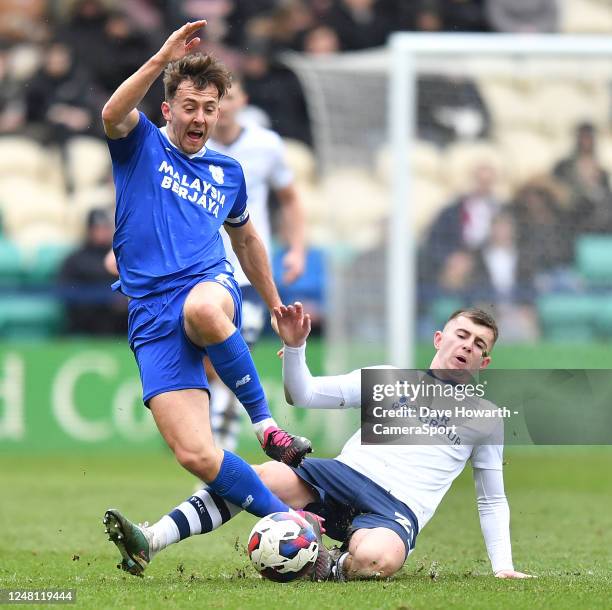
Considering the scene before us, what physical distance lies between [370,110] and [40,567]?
24.1ft

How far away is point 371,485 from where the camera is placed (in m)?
5.52

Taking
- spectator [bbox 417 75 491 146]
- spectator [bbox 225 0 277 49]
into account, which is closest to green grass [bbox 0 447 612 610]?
spectator [bbox 417 75 491 146]

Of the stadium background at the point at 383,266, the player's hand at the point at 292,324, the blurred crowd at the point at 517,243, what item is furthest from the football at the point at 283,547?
the blurred crowd at the point at 517,243

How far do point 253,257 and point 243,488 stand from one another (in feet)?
3.89

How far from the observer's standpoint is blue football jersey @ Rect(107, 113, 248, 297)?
5434mm

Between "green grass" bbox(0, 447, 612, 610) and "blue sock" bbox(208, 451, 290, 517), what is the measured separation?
0.98ft

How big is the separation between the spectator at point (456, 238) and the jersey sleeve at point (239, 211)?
20.7 ft

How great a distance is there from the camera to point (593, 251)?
12117 millimetres

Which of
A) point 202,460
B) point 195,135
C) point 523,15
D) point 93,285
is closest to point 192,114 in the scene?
point 195,135

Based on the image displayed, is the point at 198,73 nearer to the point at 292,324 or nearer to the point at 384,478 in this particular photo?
the point at 292,324

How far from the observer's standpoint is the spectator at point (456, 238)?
1209 cm

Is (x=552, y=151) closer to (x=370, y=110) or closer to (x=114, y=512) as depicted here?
(x=370, y=110)

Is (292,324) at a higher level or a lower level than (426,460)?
higher

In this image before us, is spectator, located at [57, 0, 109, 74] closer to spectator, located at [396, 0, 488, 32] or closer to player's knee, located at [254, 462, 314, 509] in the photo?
spectator, located at [396, 0, 488, 32]
